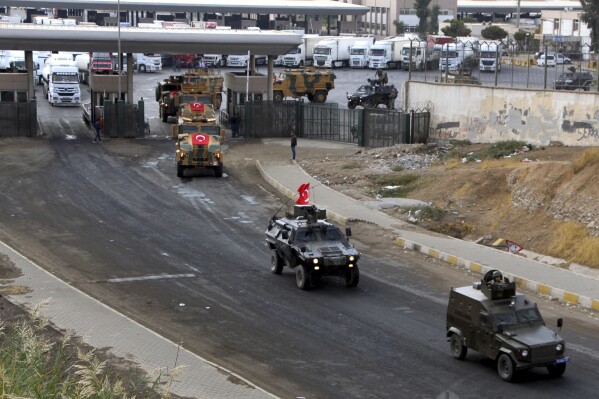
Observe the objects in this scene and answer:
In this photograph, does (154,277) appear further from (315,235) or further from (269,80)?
(269,80)

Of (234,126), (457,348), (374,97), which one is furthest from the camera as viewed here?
(374,97)

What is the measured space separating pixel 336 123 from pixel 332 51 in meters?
39.3

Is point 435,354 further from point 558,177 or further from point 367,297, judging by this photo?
point 558,177

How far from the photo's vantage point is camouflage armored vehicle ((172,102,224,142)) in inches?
1674

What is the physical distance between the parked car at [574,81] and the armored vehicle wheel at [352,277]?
1925 centimetres

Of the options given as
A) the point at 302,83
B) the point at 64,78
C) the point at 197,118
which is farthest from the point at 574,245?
the point at 64,78

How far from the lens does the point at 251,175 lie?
4206cm

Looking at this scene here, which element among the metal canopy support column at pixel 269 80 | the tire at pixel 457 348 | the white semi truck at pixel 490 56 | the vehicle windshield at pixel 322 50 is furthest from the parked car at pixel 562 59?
the vehicle windshield at pixel 322 50

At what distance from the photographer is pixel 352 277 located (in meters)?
24.7

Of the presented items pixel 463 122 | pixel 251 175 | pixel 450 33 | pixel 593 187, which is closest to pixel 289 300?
pixel 593 187

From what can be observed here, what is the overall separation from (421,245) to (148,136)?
27.1 metres

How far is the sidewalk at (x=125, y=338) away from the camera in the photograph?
57.3ft

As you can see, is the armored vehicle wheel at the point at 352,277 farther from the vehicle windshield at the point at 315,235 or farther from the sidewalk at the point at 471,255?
the sidewalk at the point at 471,255

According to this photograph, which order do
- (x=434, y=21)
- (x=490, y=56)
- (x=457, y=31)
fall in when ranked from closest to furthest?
(x=490, y=56)
(x=457, y=31)
(x=434, y=21)
